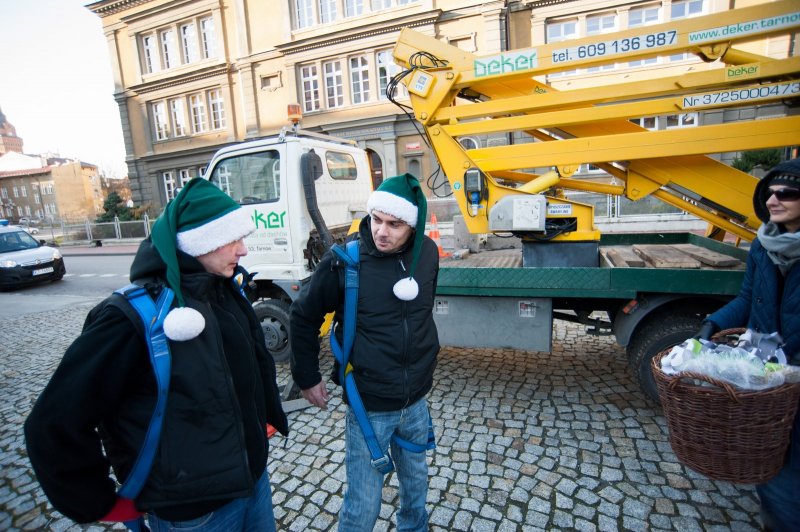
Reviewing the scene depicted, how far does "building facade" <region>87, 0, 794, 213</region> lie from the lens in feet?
52.4

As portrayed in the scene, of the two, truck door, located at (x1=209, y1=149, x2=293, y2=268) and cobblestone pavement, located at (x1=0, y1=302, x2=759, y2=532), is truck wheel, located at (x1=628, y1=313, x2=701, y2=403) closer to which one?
cobblestone pavement, located at (x1=0, y1=302, x2=759, y2=532)

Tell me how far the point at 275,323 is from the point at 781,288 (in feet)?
13.9

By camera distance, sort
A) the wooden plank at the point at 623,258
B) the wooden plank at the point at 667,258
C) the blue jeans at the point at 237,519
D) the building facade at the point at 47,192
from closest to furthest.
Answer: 1. the blue jeans at the point at 237,519
2. the wooden plank at the point at 667,258
3. the wooden plank at the point at 623,258
4. the building facade at the point at 47,192

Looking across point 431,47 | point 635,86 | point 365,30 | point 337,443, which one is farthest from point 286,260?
point 365,30

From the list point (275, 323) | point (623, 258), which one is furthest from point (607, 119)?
point (275, 323)

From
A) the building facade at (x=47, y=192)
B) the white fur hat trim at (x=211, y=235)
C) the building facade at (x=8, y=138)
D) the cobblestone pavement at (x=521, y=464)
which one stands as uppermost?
the building facade at (x=8, y=138)

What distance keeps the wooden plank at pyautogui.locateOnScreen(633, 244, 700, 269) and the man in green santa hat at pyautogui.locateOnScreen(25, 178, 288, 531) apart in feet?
10.5

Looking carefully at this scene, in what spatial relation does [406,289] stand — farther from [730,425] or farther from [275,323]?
[275,323]

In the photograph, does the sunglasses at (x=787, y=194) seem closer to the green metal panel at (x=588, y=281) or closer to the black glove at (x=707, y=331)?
the black glove at (x=707, y=331)

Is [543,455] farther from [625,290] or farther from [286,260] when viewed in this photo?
[286,260]

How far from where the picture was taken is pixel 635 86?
11.1 feet

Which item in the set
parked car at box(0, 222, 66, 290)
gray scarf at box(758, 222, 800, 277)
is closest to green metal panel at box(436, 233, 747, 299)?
gray scarf at box(758, 222, 800, 277)

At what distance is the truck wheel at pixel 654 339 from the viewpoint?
10.8 feet

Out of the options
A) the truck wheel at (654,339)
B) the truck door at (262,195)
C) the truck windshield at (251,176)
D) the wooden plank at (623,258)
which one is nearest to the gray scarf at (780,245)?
the wooden plank at (623,258)
